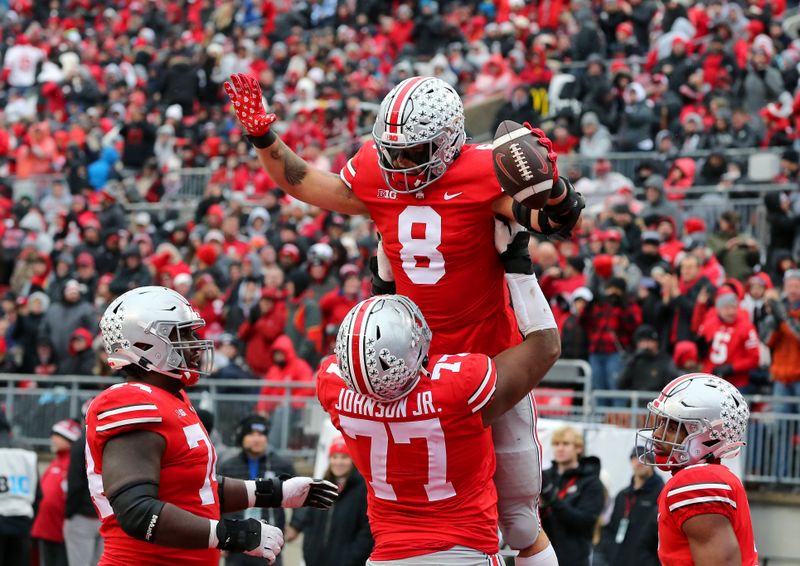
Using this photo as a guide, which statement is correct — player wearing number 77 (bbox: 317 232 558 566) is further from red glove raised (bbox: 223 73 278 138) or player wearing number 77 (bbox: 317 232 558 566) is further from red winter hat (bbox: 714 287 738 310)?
red winter hat (bbox: 714 287 738 310)

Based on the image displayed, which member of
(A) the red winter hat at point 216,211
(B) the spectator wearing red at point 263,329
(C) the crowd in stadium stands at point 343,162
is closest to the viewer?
(C) the crowd in stadium stands at point 343,162

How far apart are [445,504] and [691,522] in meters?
0.90

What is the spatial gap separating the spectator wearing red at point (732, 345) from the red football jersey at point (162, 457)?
7086mm

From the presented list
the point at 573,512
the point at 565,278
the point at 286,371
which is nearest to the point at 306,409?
the point at 286,371

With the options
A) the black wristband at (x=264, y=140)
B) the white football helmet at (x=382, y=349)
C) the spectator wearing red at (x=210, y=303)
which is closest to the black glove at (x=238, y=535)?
the white football helmet at (x=382, y=349)

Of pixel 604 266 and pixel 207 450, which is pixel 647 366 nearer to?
pixel 604 266

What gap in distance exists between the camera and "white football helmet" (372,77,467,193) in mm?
5562

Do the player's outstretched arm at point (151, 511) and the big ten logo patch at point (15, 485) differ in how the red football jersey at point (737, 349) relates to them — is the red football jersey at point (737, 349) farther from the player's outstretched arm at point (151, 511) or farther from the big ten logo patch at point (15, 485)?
the player's outstretched arm at point (151, 511)

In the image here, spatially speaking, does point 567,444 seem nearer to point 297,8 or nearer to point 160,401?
point 160,401

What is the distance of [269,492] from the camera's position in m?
5.96

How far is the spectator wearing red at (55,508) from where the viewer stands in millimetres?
11492

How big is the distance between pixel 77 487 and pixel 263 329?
367 centimetres

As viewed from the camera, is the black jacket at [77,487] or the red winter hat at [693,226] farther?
the red winter hat at [693,226]

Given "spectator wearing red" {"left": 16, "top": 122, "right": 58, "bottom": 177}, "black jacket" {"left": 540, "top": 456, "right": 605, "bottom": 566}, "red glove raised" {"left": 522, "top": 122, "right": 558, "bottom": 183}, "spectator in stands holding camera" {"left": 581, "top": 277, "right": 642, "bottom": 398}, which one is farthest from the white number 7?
"spectator wearing red" {"left": 16, "top": 122, "right": 58, "bottom": 177}
